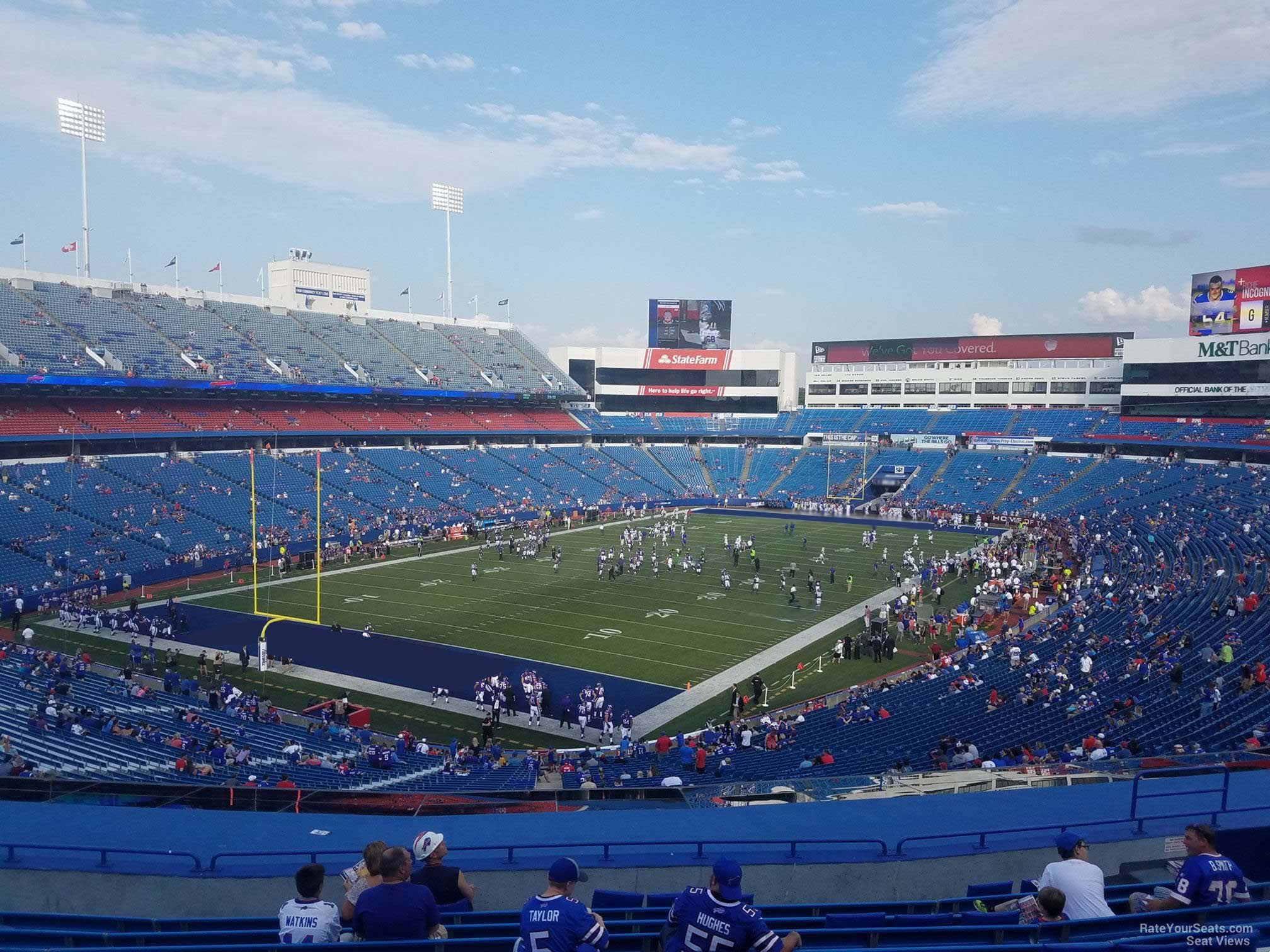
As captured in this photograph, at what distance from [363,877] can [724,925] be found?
190cm

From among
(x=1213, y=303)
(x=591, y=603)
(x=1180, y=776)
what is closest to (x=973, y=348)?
(x=1213, y=303)

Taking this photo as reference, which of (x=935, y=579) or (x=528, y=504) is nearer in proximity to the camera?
(x=935, y=579)

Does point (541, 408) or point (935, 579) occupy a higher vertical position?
point (541, 408)

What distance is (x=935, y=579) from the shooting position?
112 ft

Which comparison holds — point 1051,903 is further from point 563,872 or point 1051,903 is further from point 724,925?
point 563,872

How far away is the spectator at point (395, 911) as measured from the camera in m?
3.97

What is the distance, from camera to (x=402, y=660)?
79.4ft

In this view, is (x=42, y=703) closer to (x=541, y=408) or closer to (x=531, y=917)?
(x=531, y=917)

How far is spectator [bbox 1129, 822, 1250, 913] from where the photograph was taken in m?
4.48

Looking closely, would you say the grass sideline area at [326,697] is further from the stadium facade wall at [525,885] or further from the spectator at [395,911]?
the spectator at [395,911]

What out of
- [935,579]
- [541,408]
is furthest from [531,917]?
[541,408]

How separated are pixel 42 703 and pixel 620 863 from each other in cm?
1581
